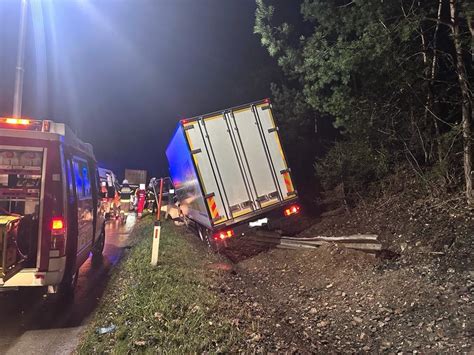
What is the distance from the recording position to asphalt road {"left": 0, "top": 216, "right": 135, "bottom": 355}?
499cm

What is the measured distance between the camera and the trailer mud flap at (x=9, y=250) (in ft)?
16.7

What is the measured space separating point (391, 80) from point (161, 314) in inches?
261

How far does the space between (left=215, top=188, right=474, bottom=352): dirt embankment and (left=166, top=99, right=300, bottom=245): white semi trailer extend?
1170mm

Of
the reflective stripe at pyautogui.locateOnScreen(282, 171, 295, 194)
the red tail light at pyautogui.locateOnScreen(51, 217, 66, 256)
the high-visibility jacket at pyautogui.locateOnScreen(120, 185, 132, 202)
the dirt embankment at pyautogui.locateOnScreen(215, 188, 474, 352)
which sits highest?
the high-visibility jacket at pyautogui.locateOnScreen(120, 185, 132, 202)

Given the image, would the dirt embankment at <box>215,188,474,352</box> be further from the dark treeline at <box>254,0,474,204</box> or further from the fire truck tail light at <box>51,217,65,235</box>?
the fire truck tail light at <box>51,217,65,235</box>

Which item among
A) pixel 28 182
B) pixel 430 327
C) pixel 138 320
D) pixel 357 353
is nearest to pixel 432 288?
pixel 430 327

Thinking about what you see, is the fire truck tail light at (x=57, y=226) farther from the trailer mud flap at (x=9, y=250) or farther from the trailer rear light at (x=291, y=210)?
the trailer rear light at (x=291, y=210)

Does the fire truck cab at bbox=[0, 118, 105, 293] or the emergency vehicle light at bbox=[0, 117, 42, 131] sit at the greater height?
the emergency vehicle light at bbox=[0, 117, 42, 131]

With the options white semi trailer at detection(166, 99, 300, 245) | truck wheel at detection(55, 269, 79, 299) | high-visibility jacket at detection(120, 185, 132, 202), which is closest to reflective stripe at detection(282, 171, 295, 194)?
white semi trailer at detection(166, 99, 300, 245)

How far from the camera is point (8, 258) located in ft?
17.1

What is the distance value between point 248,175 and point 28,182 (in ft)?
15.1

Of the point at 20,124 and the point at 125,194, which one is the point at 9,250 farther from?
the point at 125,194

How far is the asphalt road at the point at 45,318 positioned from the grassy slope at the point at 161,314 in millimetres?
223

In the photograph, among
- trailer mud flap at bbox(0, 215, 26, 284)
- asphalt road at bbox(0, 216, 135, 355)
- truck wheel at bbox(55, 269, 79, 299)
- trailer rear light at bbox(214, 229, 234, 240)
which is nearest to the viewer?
asphalt road at bbox(0, 216, 135, 355)
